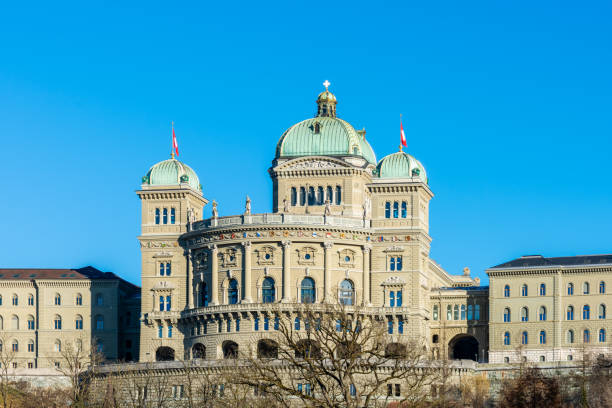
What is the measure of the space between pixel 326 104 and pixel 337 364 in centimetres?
10008

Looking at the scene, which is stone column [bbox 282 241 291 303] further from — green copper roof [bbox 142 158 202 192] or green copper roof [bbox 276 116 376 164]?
green copper roof [bbox 142 158 202 192]

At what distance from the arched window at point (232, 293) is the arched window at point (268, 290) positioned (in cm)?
342

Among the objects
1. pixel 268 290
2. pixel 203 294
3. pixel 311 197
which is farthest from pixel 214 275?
pixel 311 197

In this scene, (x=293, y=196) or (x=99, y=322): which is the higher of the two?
(x=293, y=196)

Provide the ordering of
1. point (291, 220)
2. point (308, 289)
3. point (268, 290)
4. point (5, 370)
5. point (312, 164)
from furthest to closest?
point (312, 164), point (291, 220), point (268, 290), point (308, 289), point (5, 370)

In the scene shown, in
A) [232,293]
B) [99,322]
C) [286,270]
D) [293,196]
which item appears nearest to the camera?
[286,270]

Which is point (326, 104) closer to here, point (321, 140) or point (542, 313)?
point (321, 140)

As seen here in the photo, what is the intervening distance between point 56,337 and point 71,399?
118 feet

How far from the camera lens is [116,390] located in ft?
522

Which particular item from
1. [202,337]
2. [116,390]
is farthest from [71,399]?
[202,337]

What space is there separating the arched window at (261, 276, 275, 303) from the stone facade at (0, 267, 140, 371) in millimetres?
27266

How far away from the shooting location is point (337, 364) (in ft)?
301

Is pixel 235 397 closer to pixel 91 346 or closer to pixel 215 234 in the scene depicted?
pixel 215 234

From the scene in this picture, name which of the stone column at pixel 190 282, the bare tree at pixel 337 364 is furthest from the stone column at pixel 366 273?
the stone column at pixel 190 282
